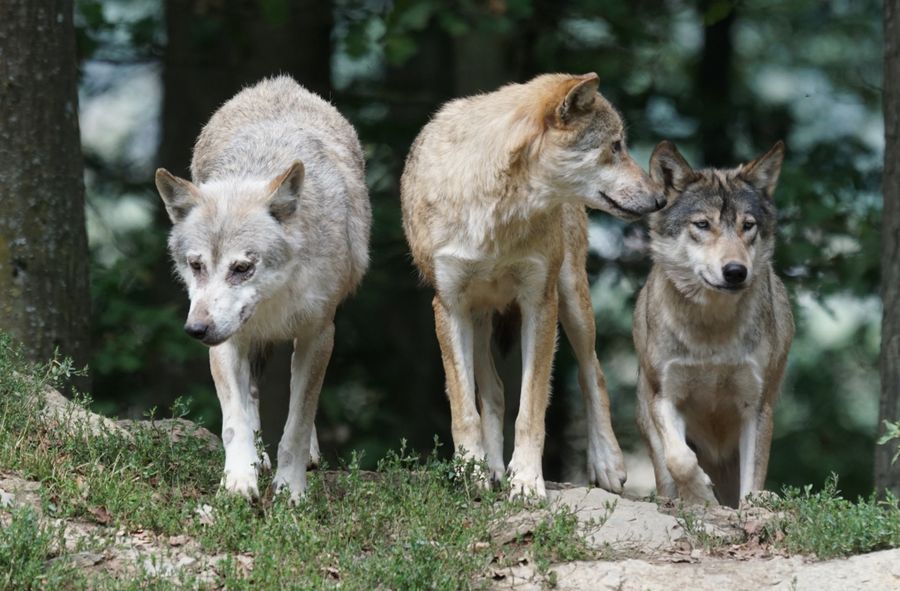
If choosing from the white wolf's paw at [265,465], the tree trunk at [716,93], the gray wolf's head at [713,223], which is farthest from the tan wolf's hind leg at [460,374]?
the tree trunk at [716,93]

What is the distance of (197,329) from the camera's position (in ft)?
21.1

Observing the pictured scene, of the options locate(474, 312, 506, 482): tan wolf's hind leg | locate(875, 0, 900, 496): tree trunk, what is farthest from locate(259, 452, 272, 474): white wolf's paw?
locate(875, 0, 900, 496): tree trunk

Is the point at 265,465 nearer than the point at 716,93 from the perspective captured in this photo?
Yes

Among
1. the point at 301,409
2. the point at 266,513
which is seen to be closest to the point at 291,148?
the point at 301,409

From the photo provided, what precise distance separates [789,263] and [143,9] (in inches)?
310

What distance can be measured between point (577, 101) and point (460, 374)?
1697 millimetres

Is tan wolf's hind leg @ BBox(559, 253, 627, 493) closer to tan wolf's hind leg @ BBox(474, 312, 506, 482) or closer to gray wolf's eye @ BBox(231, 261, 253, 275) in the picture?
tan wolf's hind leg @ BBox(474, 312, 506, 482)

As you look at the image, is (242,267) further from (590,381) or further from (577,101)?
(590,381)

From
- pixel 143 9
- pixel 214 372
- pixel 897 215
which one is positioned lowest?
pixel 214 372

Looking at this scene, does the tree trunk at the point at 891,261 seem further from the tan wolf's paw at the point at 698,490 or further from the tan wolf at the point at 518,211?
the tan wolf at the point at 518,211

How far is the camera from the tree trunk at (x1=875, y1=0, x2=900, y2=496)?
29.3 feet

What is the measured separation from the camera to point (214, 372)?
7.16m

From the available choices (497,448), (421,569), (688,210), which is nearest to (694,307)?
(688,210)

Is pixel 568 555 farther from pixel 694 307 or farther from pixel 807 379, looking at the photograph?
pixel 807 379
